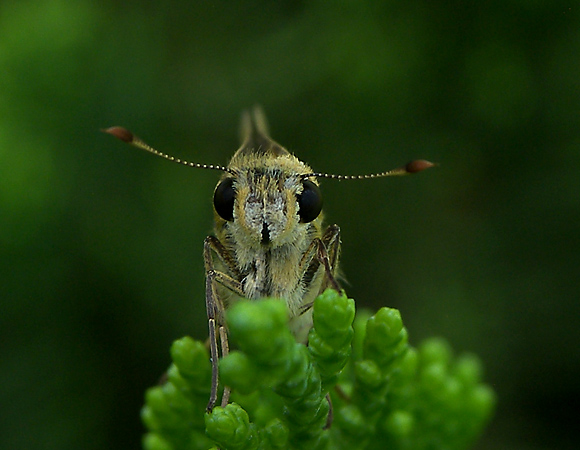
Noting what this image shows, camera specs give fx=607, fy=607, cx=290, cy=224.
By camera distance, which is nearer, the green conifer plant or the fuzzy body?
the green conifer plant

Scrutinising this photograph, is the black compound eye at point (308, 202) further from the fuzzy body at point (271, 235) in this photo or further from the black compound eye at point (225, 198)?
the black compound eye at point (225, 198)

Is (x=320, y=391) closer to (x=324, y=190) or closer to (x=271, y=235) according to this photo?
(x=271, y=235)

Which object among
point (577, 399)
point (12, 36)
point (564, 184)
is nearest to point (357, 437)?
point (577, 399)

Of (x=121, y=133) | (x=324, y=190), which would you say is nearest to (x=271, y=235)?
(x=121, y=133)

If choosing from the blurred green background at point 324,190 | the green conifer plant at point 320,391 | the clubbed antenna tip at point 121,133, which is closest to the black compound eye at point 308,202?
the green conifer plant at point 320,391

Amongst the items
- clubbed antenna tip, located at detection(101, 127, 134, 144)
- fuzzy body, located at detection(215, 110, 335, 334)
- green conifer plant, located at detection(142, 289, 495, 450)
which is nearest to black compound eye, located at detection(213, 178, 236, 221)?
fuzzy body, located at detection(215, 110, 335, 334)

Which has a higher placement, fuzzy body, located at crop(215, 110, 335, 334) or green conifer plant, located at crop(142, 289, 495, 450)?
fuzzy body, located at crop(215, 110, 335, 334)

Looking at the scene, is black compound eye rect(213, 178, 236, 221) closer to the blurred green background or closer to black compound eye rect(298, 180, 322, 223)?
black compound eye rect(298, 180, 322, 223)
